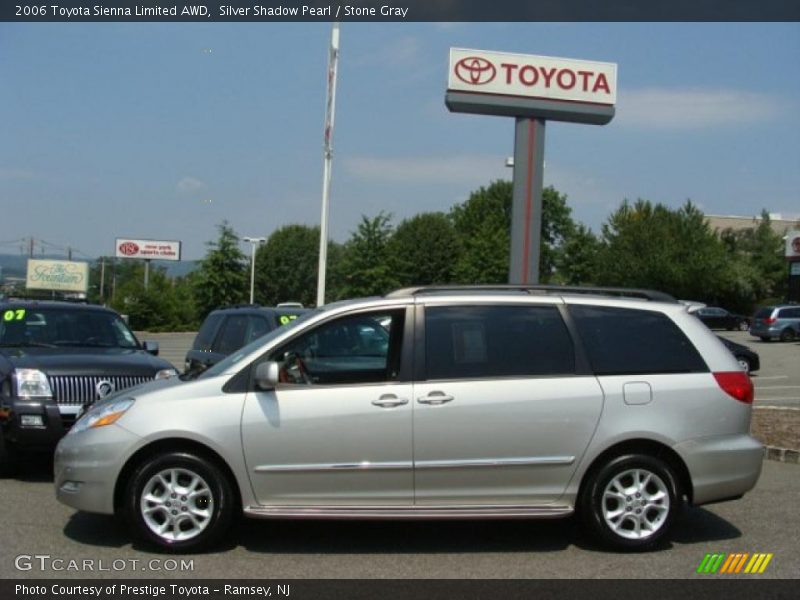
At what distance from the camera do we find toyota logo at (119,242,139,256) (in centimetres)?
8425

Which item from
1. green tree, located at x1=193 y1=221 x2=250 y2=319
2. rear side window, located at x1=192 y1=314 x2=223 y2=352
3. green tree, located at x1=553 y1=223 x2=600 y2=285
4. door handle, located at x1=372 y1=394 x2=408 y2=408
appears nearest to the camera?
door handle, located at x1=372 y1=394 x2=408 y2=408

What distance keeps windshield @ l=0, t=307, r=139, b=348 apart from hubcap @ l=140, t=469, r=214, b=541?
4427mm

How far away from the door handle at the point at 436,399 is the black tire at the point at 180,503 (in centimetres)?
141

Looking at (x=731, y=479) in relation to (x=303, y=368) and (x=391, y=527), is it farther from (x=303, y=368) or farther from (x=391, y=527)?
(x=303, y=368)

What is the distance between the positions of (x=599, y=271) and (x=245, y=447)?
60.2 m

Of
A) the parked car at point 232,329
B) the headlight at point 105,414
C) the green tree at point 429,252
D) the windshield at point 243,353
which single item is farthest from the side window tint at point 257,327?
the green tree at point 429,252

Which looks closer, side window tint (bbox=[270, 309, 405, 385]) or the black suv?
side window tint (bbox=[270, 309, 405, 385])

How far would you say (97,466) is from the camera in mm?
5875

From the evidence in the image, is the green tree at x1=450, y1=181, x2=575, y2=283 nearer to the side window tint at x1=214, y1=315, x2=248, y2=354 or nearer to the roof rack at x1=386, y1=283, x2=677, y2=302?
the side window tint at x1=214, y1=315, x2=248, y2=354

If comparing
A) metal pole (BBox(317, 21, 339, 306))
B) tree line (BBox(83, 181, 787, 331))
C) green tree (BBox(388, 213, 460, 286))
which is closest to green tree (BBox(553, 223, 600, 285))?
tree line (BBox(83, 181, 787, 331))

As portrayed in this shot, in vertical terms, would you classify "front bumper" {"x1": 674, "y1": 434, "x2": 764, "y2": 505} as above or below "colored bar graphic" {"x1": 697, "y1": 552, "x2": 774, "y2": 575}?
above

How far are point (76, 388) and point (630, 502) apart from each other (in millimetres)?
5189

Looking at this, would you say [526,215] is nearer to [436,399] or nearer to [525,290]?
[525,290]
